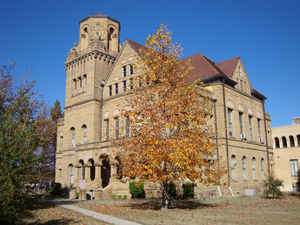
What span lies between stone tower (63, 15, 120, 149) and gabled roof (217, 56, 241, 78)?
1321 centimetres

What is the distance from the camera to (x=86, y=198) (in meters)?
29.2

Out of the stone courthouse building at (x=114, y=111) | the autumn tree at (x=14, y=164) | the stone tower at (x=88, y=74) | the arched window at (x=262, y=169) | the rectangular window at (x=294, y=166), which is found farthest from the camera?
the rectangular window at (x=294, y=166)

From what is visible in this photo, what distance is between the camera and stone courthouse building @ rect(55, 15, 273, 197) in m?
31.6

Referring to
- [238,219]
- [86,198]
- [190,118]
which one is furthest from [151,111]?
[86,198]

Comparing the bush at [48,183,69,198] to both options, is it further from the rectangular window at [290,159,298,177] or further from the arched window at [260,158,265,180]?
the rectangular window at [290,159,298,177]

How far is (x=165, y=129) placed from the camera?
17.2m

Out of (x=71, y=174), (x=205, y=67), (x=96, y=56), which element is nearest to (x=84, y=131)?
(x=71, y=174)

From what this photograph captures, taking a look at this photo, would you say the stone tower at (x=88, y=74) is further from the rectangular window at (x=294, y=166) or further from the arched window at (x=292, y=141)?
the arched window at (x=292, y=141)

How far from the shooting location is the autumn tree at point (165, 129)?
15867 mm

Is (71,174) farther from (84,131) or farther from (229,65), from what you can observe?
(229,65)

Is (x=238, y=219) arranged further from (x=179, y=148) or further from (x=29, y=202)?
(x=29, y=202)

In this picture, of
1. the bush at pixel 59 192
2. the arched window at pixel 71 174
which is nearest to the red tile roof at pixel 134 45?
the arched window at pixel 71 174

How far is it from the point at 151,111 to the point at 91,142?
57.3 ft

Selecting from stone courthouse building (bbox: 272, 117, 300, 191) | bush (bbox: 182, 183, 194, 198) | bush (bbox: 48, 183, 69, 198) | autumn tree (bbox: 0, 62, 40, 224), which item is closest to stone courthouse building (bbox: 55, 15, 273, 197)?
bush (bbox: 48, 183, 69, 198)
